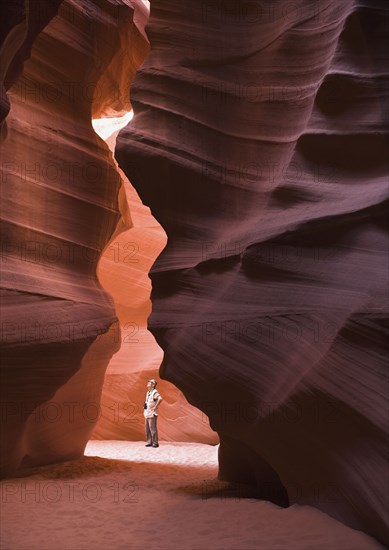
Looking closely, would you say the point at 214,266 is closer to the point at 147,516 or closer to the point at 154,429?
the point at 147,516

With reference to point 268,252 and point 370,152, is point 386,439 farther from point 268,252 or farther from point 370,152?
point 370,152

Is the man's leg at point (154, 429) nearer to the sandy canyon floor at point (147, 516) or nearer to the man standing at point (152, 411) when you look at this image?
the man standing at point (152, 411)

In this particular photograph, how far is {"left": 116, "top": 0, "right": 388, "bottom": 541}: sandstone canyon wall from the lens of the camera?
17.6ft

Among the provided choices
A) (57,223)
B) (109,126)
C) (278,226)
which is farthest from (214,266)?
(109,126)

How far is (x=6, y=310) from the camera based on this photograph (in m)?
7.72

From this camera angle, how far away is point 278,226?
20.0 feet

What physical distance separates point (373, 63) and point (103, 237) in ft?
17.3

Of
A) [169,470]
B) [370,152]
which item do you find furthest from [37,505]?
[370,152]

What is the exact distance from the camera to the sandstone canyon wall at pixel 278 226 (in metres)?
5.36

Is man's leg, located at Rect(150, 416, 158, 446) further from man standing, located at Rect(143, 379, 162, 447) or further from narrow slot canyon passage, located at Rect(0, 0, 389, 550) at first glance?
narrow slot canyon passage, located at Rect(0, 0, 389, 550)

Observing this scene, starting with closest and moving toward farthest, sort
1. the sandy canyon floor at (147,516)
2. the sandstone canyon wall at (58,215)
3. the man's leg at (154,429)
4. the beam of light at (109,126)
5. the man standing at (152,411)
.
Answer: the sandy canyon floor at (147,516)
the sandstone canyon wall at (58,215)
the man standing at (152,411)
the man's leg at (154,429)
the beam of light at (109,126)

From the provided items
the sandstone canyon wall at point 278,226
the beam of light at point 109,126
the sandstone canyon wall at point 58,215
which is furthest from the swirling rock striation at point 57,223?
the beam of light at point 109,126

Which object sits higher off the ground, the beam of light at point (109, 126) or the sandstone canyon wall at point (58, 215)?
the beam of light at point (109, 126)

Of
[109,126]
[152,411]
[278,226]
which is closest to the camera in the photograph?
[278,226]
